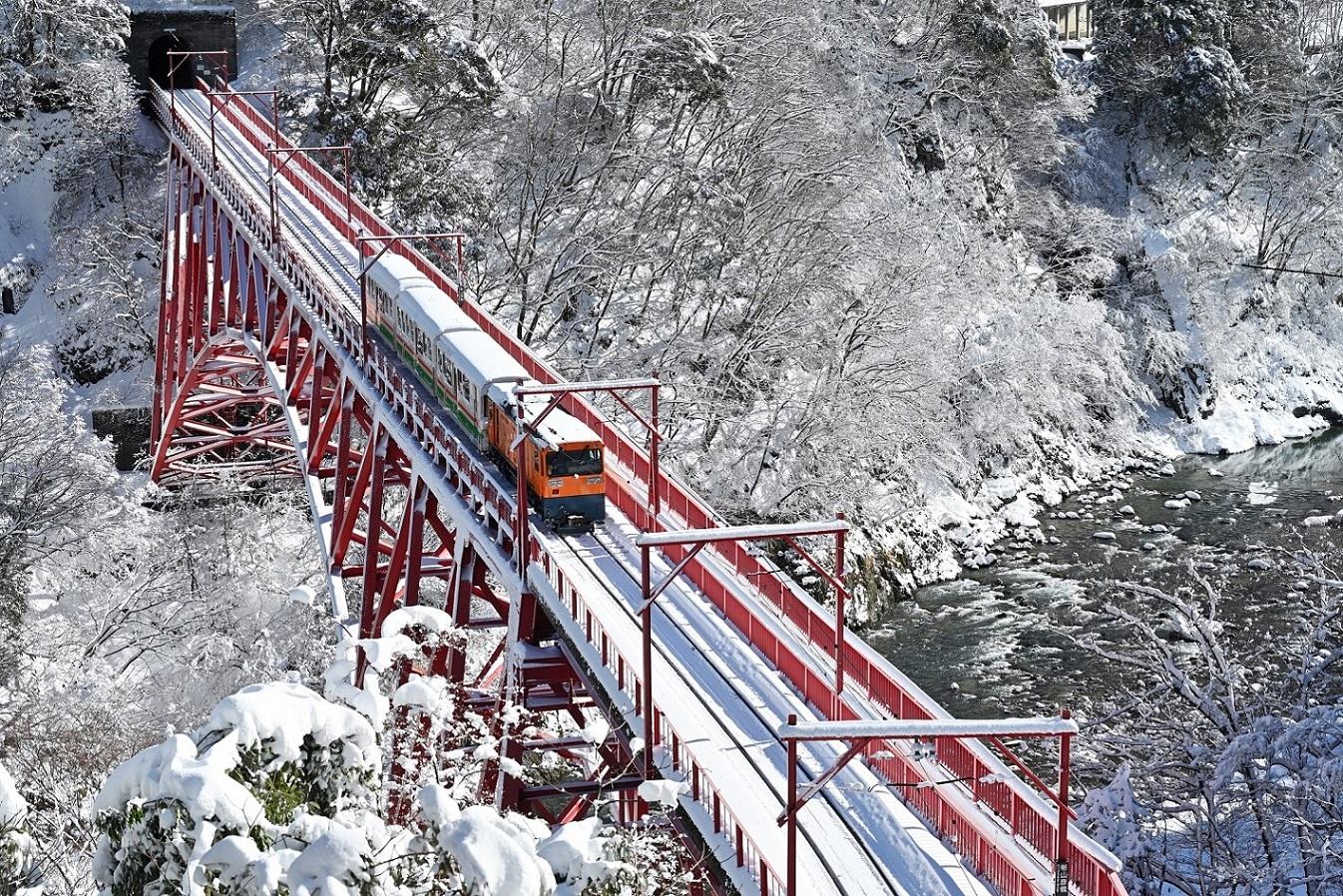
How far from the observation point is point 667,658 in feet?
55.3

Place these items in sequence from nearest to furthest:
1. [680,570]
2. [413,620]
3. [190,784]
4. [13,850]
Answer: [190,784] → [13,850] → [413,620] → [680,570]

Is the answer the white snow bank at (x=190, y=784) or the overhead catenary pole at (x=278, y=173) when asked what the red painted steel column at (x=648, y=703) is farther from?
the overhead catenary pole at (x=278, y=173)

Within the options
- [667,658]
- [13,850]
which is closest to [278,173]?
[667,658]

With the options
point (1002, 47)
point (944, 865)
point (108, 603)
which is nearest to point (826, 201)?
point (1002, 47)

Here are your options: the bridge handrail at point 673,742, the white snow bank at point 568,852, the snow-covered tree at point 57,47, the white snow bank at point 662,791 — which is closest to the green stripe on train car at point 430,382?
the bridge handrail at point 673,742

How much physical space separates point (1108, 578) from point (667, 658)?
24.4m

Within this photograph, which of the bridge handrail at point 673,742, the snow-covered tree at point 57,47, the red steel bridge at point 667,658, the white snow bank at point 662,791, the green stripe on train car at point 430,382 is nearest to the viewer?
the white snow bank at point 662,791

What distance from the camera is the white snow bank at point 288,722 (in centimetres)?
915

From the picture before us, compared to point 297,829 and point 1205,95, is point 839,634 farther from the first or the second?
point 1205,95

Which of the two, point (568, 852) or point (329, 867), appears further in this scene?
point (568, 852)

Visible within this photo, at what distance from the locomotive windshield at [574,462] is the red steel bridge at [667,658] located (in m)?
0.78

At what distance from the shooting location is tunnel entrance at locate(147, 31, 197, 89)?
169ft

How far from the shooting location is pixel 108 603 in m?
35.2

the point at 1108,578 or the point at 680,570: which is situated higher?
the point at 680,570
